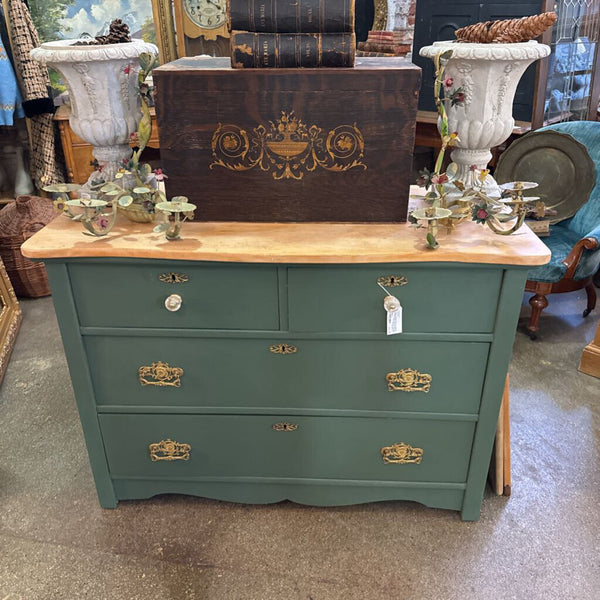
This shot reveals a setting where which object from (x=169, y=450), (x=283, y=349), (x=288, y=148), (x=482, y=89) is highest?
(x=482, y=89)

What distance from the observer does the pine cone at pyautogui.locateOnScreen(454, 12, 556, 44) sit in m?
1.66

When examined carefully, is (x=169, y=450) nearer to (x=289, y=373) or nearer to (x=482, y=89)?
(x=289, y=373)

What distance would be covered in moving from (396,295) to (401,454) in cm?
59

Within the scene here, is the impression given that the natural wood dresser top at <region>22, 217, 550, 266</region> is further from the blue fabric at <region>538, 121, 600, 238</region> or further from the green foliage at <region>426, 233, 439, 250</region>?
the blue fabric at <region>538, 121, 600, 238</region>

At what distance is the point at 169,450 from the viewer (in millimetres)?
1968

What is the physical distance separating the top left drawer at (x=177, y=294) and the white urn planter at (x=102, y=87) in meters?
0.38

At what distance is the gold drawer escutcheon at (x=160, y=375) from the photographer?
5.95ft

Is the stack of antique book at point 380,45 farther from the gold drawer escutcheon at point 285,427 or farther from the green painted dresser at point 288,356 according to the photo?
the gold drawer escutcheon at point 285,427

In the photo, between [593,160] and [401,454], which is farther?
[593,160]

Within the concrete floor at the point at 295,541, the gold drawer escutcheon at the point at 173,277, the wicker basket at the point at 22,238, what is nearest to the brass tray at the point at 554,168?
the concrete floor at the point at 295,541

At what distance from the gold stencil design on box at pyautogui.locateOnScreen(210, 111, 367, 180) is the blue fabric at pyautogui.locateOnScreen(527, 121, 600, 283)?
1.65 m

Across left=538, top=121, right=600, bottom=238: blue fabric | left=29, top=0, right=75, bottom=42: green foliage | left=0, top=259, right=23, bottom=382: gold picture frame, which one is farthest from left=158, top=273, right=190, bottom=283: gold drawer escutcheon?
left=29, top=0, right=75, bottom=42: green foliage

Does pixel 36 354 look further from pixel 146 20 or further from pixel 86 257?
pixel 146 20

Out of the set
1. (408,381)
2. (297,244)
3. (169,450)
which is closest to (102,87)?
(297,244)
